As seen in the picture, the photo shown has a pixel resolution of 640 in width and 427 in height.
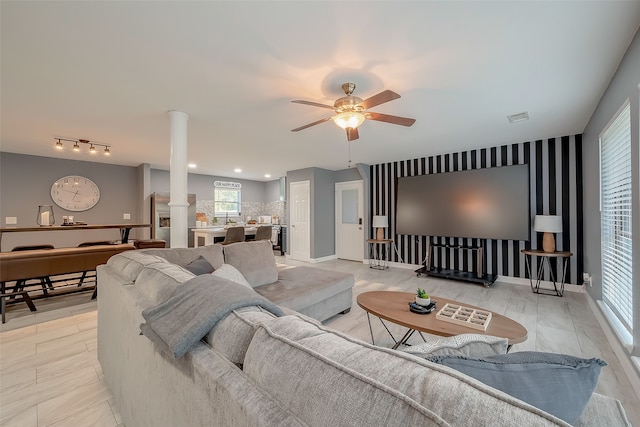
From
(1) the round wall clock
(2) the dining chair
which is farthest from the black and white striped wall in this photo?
(1) the round wall clock

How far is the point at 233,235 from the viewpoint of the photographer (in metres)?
5.50

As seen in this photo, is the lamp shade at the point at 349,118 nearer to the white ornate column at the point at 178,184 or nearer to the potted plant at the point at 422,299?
the potted plant at the point at 422,299

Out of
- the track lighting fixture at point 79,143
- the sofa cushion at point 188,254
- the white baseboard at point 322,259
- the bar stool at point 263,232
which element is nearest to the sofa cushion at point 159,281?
the sofa cushion at point 188,254

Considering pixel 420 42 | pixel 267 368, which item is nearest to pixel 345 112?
pixel 420 42

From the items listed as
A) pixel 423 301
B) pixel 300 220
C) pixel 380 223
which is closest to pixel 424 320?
pixel 423 301

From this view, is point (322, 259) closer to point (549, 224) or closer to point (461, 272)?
point (461, 272)

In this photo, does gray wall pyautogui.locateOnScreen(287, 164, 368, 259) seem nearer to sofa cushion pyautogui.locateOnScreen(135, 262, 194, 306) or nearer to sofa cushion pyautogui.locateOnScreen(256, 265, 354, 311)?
sofa cushion pyautogui.locateOnScreen(256, 265, 354, 311)

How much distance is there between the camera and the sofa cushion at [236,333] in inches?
30.5

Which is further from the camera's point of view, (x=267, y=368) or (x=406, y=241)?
(x=406, y=241)

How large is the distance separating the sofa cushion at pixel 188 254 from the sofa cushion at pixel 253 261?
0.32ft

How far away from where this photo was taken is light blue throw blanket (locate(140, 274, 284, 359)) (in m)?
0.83

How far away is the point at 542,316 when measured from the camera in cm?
304

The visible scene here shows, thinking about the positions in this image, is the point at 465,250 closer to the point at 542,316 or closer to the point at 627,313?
the point at 542,316

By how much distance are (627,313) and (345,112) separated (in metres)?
2.94
